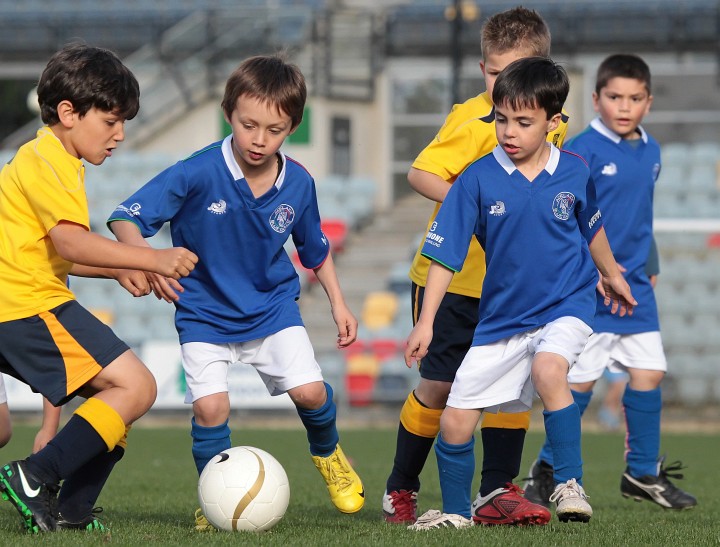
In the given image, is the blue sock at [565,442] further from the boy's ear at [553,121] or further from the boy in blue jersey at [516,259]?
the boy's ear at [553,121]

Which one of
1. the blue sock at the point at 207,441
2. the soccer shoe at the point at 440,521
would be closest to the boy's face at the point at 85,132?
the blue sock at the point at 207,441

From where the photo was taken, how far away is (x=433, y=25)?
1977 centimetres

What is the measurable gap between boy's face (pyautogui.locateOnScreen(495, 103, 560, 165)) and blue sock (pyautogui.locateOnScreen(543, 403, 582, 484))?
97 cm

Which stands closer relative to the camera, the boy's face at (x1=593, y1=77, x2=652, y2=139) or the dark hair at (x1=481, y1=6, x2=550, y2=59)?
the dark hair at (x1=481, y1=6, x2=550, y2=59)

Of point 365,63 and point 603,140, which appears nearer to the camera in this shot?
point 603,140

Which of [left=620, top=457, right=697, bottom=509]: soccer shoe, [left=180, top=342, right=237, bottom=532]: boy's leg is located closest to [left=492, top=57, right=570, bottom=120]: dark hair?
[left=180, top=342, right=237, bottom=532]: boy's leg

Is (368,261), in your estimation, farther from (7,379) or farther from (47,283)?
(47,283)

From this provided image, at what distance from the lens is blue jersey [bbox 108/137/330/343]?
15.1 feet

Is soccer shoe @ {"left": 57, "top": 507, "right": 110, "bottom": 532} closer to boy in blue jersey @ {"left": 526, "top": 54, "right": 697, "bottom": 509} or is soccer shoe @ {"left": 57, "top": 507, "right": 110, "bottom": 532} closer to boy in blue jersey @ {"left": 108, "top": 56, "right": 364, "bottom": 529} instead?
boy in blue jersey @ {"left": 108, "top": 56, "right": 364, "bottom": 529}

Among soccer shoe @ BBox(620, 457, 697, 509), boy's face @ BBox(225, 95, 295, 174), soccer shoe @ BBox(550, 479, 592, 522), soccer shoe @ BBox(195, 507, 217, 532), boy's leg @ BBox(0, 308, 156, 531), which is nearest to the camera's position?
soccer shoe @ BBox(550, 479, 592, 522)

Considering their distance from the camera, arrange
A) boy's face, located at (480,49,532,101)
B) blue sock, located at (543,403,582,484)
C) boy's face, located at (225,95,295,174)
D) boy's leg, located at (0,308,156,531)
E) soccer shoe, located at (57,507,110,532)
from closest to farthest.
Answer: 1. boy's leg, located at (0,308,156,531)
2. blue sock, located at (543,403,582,484)
3. soccer shoe, located at (57,507,110,532)
4. boy's face, located at (225,95,295,174)
5. boy's face, located at (480,49,532,101)

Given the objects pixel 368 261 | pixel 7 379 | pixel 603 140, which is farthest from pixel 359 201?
pixel 603 140

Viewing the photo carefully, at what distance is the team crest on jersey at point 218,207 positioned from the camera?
4.60 m

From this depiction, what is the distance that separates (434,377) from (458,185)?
2.93 ft
